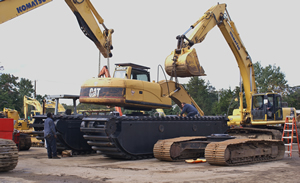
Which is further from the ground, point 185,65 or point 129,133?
point 185,65

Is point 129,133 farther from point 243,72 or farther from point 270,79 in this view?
point 270,79

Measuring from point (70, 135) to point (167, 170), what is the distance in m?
5.72

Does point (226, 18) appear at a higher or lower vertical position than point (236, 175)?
higher

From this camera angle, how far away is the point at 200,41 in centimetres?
1753

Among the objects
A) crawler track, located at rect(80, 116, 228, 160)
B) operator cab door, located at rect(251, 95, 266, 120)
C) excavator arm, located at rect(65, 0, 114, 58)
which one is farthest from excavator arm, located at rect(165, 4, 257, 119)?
excavator arm, located at rect(65, 0, 114, 58)

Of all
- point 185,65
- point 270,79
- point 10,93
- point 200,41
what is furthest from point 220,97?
point 185,65

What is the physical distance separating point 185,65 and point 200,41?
154 inches

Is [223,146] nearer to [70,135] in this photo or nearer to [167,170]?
[167,170]

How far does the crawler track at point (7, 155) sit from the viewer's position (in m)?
8.71

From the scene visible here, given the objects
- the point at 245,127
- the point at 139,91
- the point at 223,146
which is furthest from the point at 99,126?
the point at 245,127

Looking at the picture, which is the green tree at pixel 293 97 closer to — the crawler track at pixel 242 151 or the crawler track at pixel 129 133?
the crawler track at pixel 242 151

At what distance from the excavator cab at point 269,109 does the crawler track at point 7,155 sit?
1361 centimetres

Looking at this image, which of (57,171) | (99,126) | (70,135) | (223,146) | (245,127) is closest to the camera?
(57,171)

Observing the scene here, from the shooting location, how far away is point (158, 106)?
44.2ft
